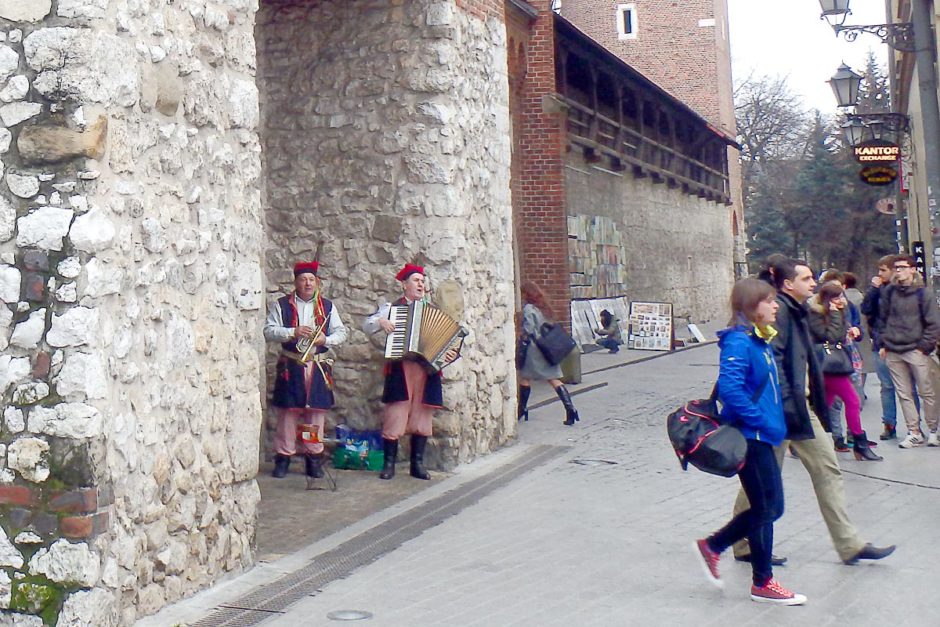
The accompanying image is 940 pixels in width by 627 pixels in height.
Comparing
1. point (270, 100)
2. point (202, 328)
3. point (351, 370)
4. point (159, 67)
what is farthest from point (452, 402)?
Answer: point (159, 67)

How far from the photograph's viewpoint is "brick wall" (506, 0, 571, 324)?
19.7 meters

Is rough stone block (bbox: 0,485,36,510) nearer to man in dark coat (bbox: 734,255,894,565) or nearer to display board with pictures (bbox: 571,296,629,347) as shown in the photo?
man in dark coat (bbox: 734,255,894,565)

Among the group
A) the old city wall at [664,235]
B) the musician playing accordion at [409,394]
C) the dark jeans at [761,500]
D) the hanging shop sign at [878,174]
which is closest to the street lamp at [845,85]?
the hanging shop sign at [878,174]

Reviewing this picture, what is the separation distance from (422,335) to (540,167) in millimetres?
11370

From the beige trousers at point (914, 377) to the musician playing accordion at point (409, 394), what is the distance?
14.0 feet

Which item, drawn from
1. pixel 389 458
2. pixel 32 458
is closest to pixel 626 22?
pixel 389 458

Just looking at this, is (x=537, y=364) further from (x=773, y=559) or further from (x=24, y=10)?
(x=24, y=10)

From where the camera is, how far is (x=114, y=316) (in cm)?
→ 527

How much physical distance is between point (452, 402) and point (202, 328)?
13.0 ft

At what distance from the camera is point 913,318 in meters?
10.7

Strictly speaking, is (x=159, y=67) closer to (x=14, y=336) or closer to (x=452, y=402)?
(x=14, y=336)

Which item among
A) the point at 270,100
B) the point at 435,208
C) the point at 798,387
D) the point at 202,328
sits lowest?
the point at 798,387

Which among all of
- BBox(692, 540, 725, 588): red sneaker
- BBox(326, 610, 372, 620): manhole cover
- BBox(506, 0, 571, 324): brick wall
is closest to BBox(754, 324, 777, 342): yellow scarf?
BBox(692, 540, 725, 588): red sneaker

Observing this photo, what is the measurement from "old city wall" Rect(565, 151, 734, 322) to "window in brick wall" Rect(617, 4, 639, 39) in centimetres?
754
